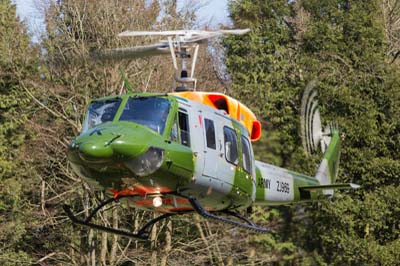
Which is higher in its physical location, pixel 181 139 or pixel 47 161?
pixel 181 139

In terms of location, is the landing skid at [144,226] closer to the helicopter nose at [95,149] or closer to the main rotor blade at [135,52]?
the helicopter nose at [95,149]

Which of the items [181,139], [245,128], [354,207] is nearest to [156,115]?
[181,139]

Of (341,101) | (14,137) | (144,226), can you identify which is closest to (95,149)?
(144,226)

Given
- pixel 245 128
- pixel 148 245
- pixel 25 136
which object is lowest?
pixel 148 245

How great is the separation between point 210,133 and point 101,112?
1601 millimetres

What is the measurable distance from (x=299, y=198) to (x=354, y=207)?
10917 millimetres

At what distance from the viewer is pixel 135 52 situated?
1434 centimetres

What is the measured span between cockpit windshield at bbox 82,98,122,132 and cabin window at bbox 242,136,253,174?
94.1 inches

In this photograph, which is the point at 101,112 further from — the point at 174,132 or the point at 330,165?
the point at 330,165

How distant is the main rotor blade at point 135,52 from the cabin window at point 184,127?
56.1 inches

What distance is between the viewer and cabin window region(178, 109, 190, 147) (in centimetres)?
1309

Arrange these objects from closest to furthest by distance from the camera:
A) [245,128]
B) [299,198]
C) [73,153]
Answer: [73,153], [245,128], [299,198]

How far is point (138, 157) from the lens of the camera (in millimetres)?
12273

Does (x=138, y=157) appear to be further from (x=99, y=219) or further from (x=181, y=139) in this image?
(x=99, y=219)
